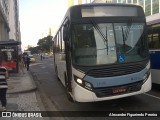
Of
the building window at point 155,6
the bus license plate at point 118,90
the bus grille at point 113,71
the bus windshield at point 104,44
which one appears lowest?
Answer: the bus license plate at point 118,90

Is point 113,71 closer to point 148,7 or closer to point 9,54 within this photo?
point 9,54

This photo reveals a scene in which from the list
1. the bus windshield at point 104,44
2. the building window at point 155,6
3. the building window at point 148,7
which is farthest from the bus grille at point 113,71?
the building window at point 148,7

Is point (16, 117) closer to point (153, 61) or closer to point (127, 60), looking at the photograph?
point (127, 60)

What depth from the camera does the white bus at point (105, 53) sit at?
8.99 metres

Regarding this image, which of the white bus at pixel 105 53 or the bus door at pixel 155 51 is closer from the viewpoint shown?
the white bus at pixel 105 53

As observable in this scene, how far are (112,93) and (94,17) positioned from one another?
7.44 ft

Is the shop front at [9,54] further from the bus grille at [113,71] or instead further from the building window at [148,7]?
the building window at [148,7]

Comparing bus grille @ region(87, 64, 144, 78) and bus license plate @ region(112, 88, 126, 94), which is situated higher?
bus grille @ region(87, 64, 144, 78)

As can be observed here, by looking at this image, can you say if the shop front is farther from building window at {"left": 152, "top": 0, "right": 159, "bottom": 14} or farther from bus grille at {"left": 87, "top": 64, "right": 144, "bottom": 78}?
building window at {"left": 152, "top": 0, "right": 159, "bottom": 14}

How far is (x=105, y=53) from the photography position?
360 inches

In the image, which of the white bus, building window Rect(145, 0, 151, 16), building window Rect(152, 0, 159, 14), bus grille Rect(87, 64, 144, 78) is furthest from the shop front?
building window Rect(145, 0, 151, 16)

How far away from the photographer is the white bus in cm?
899

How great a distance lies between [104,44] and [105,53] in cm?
27

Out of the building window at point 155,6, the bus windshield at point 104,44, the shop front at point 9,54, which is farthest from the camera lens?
the building window at point 155,6
